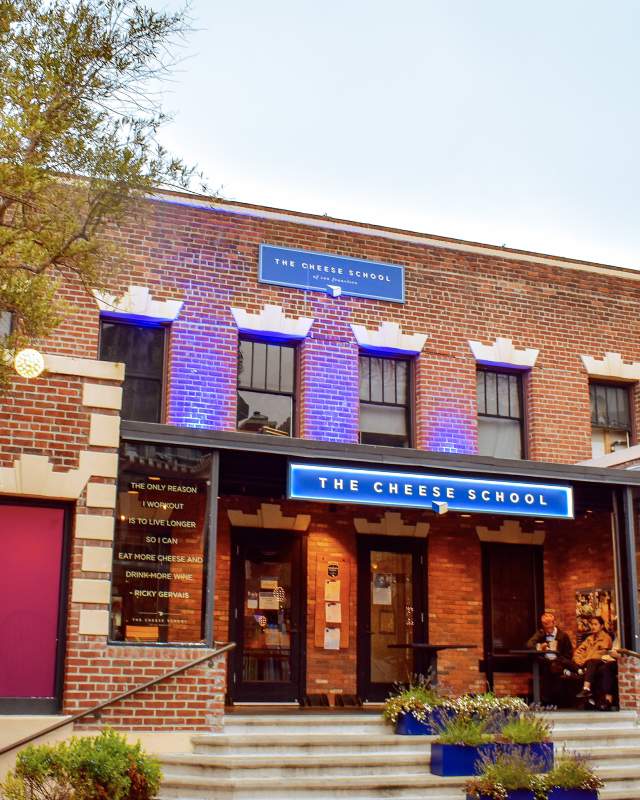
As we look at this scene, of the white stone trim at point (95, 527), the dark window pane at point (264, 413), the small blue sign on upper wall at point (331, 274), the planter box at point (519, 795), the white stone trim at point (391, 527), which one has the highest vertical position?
the small blue sign on upper wall at point (331, 274)

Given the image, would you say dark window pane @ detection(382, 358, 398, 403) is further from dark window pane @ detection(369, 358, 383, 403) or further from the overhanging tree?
the overhanging tree

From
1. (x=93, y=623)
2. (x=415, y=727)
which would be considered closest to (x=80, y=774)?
(x=93, y=623)

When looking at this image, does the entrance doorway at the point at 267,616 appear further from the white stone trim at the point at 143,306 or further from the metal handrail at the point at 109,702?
the white stone trim at the point at 143,306

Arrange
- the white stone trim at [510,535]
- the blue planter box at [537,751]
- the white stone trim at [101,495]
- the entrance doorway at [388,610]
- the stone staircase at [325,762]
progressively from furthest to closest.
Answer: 1. the white stone trim at [510,535]
2. the entrance doorway at [388,610]
3. the white stone trim at [101,495]
4. the blue planter box at [537,751]
5. the stone staircase at [325,762]

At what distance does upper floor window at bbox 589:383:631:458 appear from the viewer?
1733 centimetres

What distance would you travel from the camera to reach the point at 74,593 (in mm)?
10984

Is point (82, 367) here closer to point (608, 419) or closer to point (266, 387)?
point (266, 387)

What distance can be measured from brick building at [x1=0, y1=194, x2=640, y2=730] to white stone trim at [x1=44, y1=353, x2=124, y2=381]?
23 mm

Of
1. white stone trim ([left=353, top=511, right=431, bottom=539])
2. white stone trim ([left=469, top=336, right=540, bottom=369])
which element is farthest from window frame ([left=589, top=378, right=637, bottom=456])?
white stone trim ([left=353, top=511, right=431, bottom=539])

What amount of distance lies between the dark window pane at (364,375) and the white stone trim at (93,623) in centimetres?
613

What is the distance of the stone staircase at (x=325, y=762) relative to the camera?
10250 mm

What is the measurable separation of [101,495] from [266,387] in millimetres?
4608

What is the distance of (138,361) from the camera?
48.9ft

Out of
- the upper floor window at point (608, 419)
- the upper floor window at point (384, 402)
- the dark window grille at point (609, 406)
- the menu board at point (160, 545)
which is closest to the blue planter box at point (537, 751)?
the menu board at point (160, 545)
